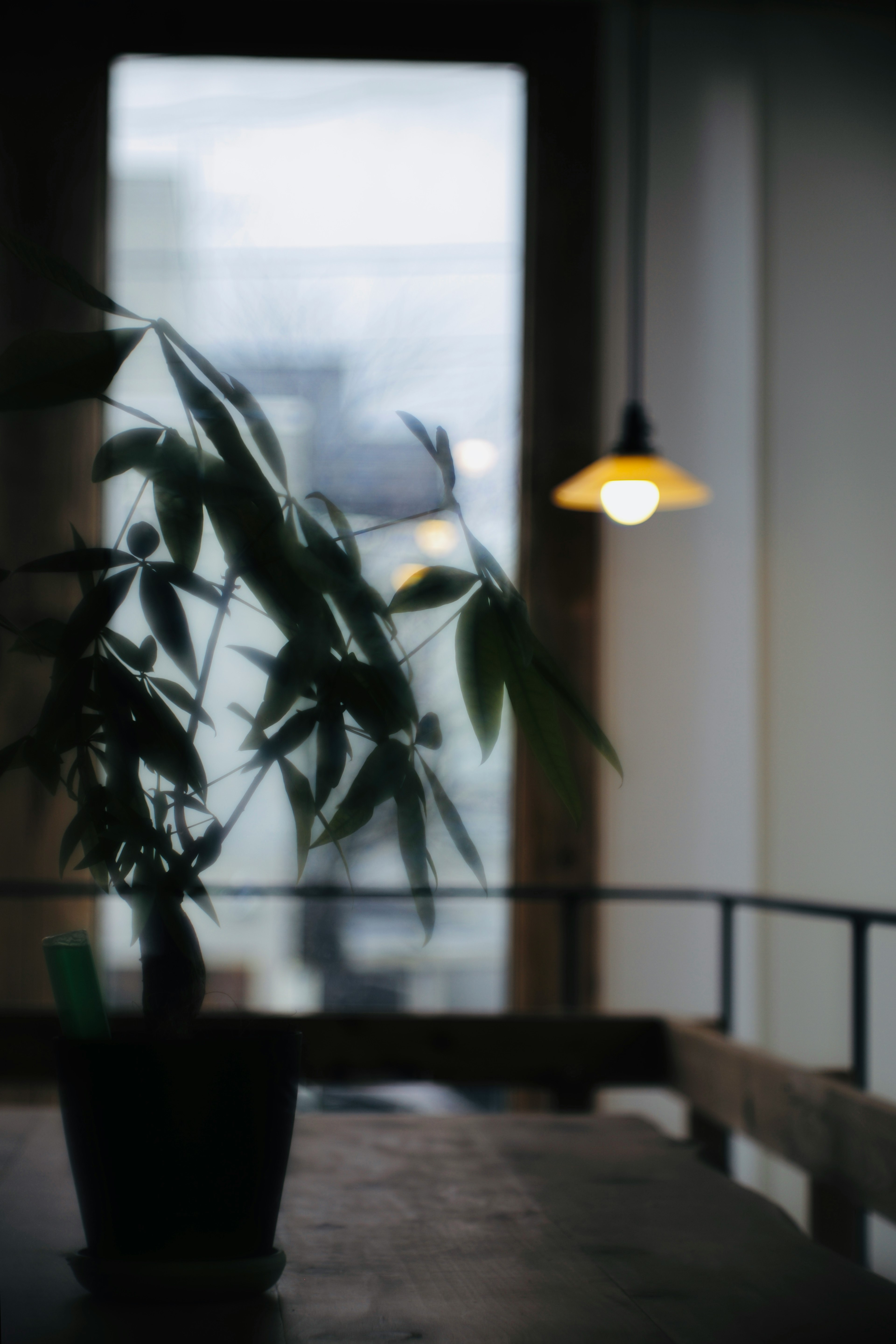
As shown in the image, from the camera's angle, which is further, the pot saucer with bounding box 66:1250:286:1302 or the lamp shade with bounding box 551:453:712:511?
the lamp shade with bounding box 551:453:712:511

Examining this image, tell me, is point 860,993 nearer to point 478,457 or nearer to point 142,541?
point 142,541

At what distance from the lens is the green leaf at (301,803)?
23.2 inches

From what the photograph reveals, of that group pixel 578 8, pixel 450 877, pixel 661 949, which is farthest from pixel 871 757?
pixel 578 8

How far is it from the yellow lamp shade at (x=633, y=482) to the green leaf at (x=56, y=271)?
1.80 metres

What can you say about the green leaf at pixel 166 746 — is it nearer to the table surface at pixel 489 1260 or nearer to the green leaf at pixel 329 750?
the green leaf at pixel 329 750

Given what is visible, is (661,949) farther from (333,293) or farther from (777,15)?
(777,15)

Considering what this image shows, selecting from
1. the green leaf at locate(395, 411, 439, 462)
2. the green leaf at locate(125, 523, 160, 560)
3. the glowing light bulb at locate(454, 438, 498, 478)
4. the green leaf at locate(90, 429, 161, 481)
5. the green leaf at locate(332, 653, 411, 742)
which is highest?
the glowing light bulb at locate(454, 438, 498, 478)

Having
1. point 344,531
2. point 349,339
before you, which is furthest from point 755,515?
point 344,531

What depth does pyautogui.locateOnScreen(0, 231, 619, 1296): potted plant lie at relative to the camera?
556 mm

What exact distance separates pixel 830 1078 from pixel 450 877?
203cm

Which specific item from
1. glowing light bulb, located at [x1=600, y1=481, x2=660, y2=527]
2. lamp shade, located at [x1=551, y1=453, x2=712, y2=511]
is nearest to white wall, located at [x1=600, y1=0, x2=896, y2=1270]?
lamp shade, located at [x1=551, y1=453, x2=712, y2=511]

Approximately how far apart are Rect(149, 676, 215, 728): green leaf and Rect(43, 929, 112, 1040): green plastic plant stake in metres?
0.13

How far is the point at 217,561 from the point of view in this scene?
316 centimetres

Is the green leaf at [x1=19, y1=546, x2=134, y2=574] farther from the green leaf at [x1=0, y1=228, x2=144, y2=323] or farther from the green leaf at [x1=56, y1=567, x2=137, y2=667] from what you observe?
the green leaf at [x1=0, y1=228, x2=144, y2=323]
